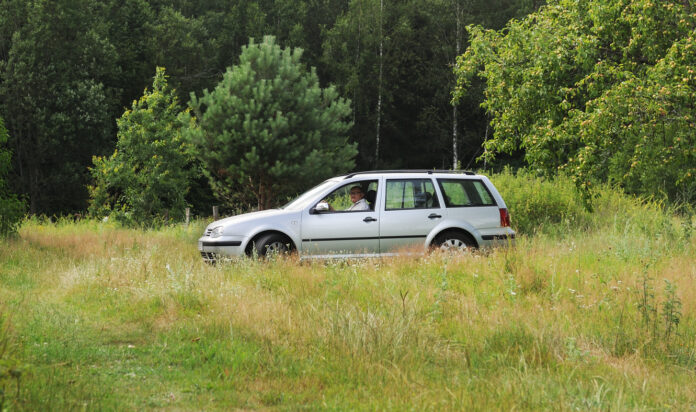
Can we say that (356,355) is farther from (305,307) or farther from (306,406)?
(305,307)

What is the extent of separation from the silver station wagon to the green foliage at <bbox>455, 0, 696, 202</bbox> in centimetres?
402

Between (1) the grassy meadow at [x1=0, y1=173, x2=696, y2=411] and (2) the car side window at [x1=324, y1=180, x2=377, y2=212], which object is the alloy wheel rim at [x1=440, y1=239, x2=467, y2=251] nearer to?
(1) the grassy meadow at [x1=0, y1=173, x2=696, y2=411]

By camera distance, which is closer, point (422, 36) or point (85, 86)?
point (85, 86)

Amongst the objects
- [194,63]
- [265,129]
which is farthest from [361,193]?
[194,63]

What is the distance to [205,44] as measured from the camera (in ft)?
146

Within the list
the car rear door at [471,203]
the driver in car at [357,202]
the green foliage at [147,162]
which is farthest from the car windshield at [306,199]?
the green foliage at [147,162]

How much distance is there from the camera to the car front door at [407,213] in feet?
37.3

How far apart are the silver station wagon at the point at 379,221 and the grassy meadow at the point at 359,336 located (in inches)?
32.4

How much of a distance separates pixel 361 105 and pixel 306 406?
143 feet

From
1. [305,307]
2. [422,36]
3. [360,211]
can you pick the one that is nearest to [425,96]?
[422,36]

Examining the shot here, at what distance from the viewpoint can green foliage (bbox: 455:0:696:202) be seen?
13.8 meters

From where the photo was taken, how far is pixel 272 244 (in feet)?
36.6

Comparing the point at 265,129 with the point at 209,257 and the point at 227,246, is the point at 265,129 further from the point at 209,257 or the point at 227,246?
the point at 227,246

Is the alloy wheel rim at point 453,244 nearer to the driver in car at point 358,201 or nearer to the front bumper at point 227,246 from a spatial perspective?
the driver in car at point 358,201
